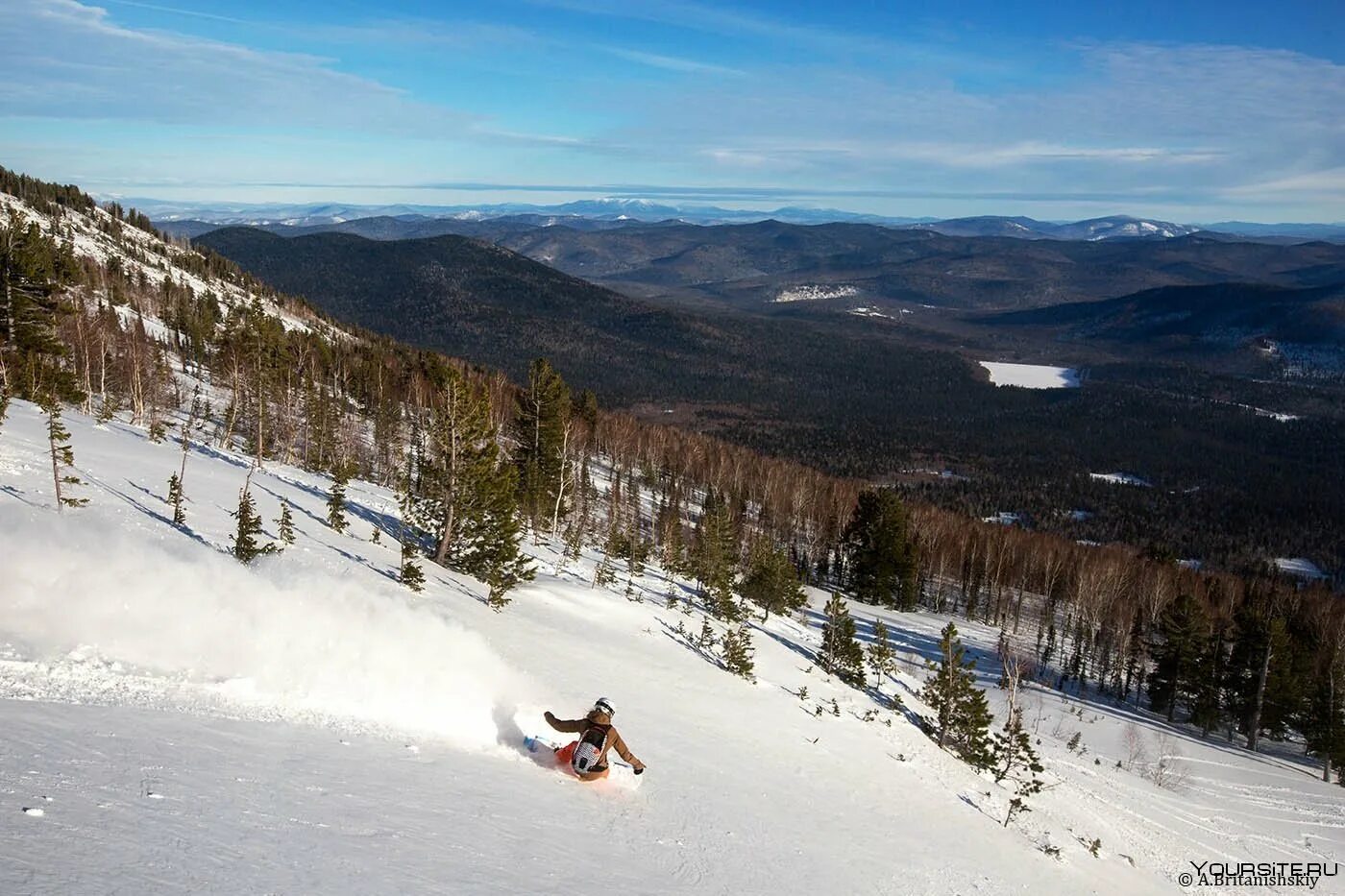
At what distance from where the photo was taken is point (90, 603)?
10594mm

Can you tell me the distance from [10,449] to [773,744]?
24.1 meters

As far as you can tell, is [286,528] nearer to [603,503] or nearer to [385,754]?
[385,754]

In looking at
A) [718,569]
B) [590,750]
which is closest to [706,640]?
[718,569]

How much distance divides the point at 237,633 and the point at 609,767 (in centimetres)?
602

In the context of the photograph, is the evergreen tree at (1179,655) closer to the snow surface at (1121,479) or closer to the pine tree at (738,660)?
the pine tree at (738,660)

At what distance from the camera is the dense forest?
27.7 meters

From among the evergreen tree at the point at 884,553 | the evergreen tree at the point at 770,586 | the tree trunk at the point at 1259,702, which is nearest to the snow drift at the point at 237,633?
the evergreen tree at the point at 770,586

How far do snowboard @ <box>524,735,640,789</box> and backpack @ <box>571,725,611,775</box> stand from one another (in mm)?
298

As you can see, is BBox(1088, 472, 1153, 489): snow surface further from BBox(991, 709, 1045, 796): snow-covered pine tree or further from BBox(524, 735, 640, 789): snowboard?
BBox(524, 735, 640, 789): snowboard

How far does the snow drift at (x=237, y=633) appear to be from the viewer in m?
10.3

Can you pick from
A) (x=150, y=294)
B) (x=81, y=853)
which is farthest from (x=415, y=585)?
(x=150, y=294)

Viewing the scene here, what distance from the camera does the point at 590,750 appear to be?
11.0 m

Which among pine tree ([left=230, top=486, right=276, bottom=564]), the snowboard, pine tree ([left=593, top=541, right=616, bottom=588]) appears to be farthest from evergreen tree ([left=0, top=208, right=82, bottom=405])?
the snowboard

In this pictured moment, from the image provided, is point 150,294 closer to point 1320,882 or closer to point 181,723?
point 181,723
